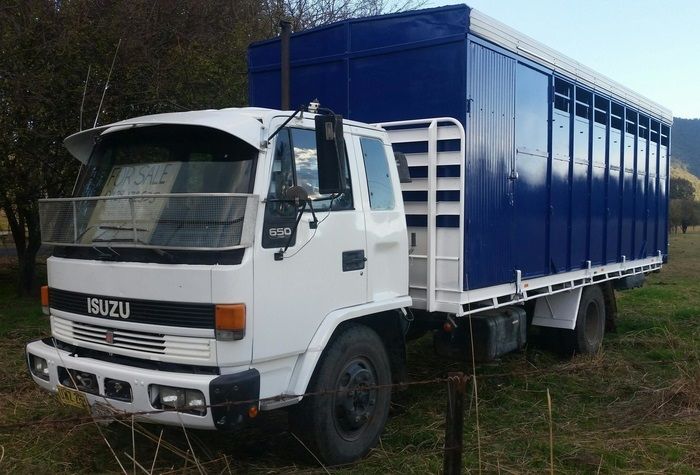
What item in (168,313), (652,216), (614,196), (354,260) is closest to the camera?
(168,313)

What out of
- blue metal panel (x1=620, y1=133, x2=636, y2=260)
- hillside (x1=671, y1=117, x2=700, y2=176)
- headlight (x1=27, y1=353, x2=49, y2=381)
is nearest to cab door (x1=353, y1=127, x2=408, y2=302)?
headlight (x1=27, y1=353, x2=49, y2=381)

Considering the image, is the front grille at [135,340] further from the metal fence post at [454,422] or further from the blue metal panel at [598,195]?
the blue metal panel at [598,195]

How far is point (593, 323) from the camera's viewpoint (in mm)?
8531

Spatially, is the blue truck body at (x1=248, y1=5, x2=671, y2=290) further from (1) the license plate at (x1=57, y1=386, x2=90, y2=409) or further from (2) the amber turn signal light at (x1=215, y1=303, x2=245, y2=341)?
(1) the license plate at (x1=57, y1=386, x2=90, y2=409)

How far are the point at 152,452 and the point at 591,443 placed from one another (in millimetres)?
3235

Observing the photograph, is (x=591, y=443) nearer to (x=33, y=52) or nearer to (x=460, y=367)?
(x=460, y=367)

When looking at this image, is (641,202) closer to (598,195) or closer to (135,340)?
(598,195)

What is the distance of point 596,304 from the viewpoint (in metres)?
8.50

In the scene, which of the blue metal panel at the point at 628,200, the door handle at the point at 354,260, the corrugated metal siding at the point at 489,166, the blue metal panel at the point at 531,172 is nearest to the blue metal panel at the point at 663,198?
the blue metal panel at the point at 628,200

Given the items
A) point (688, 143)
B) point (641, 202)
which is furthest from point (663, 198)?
point (688, 143)

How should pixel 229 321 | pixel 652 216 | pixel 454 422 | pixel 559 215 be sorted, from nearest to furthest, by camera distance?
pixel 454 422
pixel 229 321
pixel 559 215
pixel 652 216

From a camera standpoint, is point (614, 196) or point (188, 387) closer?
point (188, 387)

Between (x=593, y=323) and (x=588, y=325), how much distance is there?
10cm

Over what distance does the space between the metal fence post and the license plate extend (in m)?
2.19
